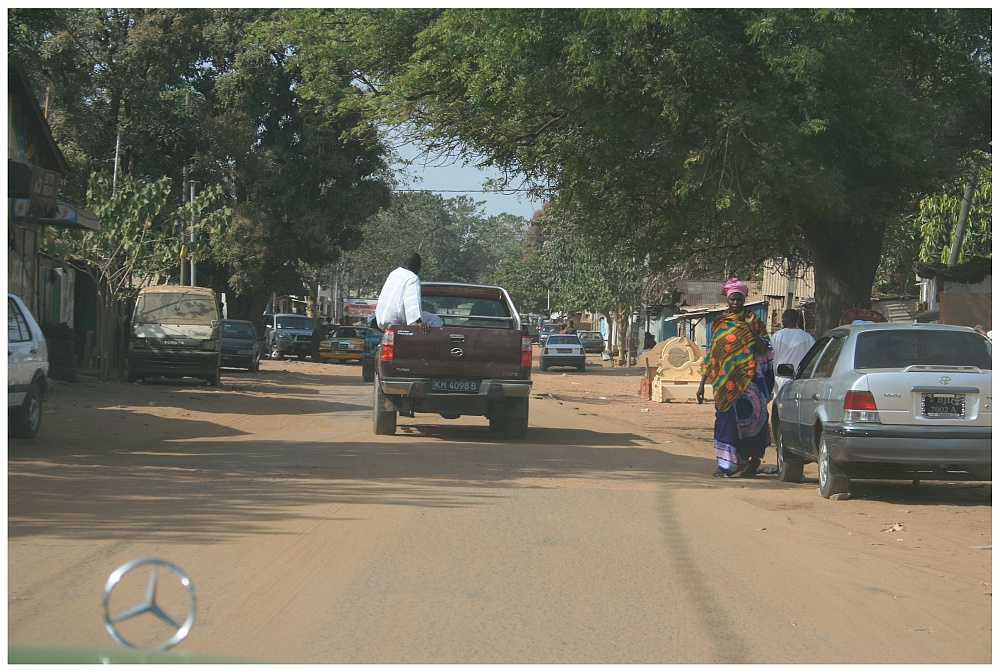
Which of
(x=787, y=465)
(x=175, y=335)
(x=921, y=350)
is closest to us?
(x=921, y=350)

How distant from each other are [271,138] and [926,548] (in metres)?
39.1

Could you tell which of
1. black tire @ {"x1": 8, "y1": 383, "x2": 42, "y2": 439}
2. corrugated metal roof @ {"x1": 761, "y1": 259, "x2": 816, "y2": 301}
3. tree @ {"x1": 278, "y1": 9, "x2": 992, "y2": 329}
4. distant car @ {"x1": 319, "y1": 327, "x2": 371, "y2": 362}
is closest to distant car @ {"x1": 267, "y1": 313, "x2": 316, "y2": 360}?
distant car @ {"x1": 319, "y1": 327, "x2": 371, "y2": 362}

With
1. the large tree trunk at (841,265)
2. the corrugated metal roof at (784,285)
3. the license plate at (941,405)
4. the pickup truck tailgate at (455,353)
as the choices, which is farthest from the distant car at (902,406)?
the corrugated metal roof at (784,285)

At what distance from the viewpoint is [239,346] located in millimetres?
32969

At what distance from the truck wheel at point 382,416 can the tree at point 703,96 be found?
384 centimetres

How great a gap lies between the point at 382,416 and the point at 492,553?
25.4ft

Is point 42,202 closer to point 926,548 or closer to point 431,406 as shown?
point 431,406

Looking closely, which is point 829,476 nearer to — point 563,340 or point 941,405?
point 941,405

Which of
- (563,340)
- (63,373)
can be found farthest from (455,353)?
(563,340)

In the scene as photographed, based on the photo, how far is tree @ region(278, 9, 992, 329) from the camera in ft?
42.0

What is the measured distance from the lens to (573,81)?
1316 centimetres

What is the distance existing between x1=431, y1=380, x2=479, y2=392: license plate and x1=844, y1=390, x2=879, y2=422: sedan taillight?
216 inches

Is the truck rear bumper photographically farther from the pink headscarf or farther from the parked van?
the parked van

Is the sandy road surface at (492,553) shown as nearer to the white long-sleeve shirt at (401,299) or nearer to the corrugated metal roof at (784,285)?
the white long-sleeve shirt at (401,299)
